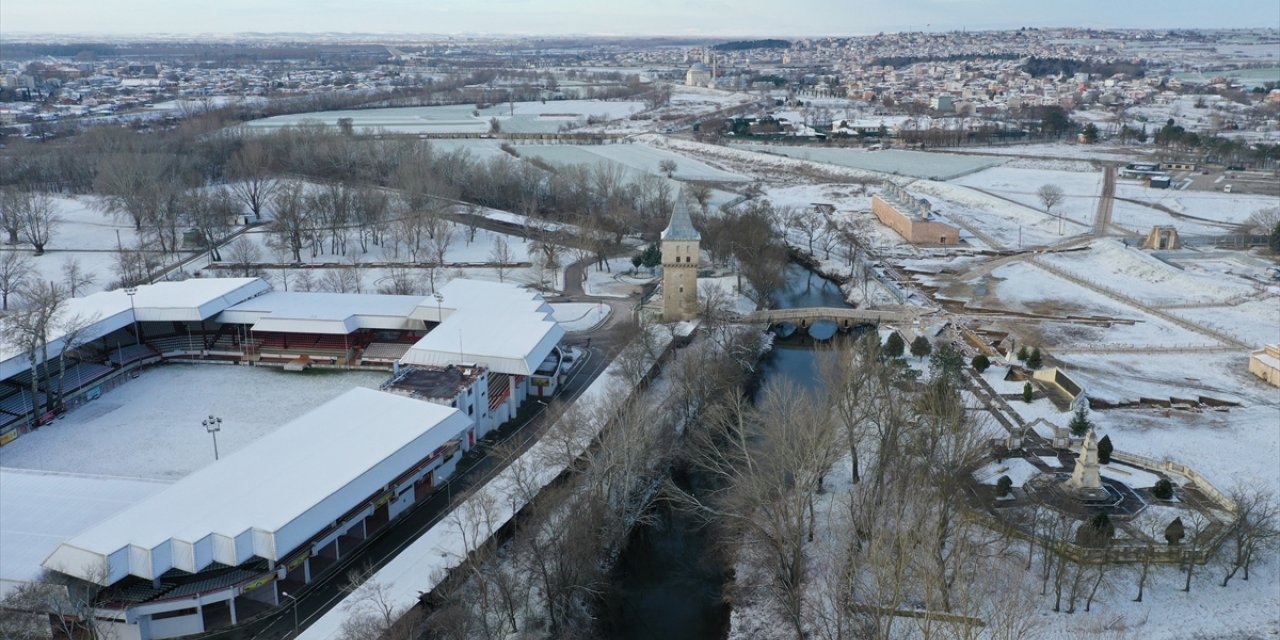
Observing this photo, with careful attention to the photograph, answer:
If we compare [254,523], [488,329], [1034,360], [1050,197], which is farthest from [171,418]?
[1050,197]

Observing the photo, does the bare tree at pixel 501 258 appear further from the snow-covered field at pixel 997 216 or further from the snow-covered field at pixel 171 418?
the snow-covered field at pixel 997 216

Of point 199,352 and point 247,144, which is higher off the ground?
point 247,144

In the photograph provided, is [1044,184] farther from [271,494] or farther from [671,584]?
[271,494]

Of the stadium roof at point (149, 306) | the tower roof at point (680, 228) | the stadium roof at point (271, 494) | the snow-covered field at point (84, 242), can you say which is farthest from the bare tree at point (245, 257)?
the stadium roof at point (271, 494)

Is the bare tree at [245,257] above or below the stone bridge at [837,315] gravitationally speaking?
above

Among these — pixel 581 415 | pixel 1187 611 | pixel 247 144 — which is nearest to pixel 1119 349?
pixel 1187 611

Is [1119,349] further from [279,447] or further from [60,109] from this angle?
[60,109]
